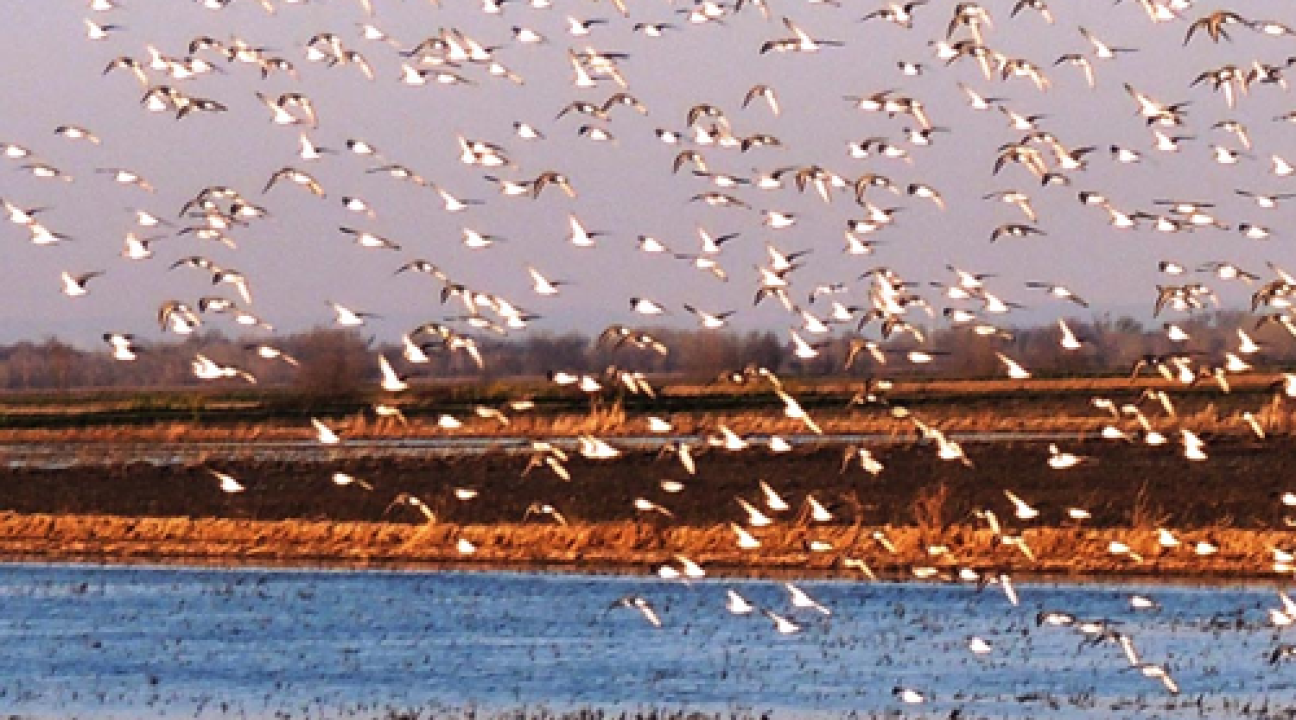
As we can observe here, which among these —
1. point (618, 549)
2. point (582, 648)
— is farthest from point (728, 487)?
point (582, 648)

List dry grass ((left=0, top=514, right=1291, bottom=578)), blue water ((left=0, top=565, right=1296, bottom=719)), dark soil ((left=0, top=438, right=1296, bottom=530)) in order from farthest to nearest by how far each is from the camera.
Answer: dark soil ((left=0, top=438, right=1296, bottom=530)) → dry grass ((left=0, top=514, right=1291, bottom=578)) → blue water ((left=0, top=565, right=1296, bottom=719))

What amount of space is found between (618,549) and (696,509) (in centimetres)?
631

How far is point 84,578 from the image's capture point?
40.8 metres

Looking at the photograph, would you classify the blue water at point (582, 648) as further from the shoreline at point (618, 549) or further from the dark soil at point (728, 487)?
the dark soil at point (728, 487)

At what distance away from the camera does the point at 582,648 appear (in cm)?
3200

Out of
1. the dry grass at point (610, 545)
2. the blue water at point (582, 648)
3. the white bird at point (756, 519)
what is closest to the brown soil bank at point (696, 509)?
the dry grass at point (610, 545)

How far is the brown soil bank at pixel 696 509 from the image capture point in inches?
→ 1608

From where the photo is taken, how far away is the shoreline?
3931 centimetres

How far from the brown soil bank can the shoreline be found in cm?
4

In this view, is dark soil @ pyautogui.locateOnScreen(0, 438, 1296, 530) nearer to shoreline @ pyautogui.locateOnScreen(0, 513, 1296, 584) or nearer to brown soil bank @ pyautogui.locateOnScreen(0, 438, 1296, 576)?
brown soil bank @ pyautogui.locateOnScreen(0, 438, 1296, 576)

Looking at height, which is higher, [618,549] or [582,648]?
[582,648]

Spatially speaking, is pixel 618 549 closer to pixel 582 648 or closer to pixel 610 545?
pixel 610 545

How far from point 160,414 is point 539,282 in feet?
216

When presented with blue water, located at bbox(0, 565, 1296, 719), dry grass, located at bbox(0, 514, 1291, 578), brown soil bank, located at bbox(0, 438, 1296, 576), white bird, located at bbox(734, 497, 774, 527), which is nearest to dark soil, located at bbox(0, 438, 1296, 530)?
brown soil bank, located at bbox(0, 438, 1296, 576)
